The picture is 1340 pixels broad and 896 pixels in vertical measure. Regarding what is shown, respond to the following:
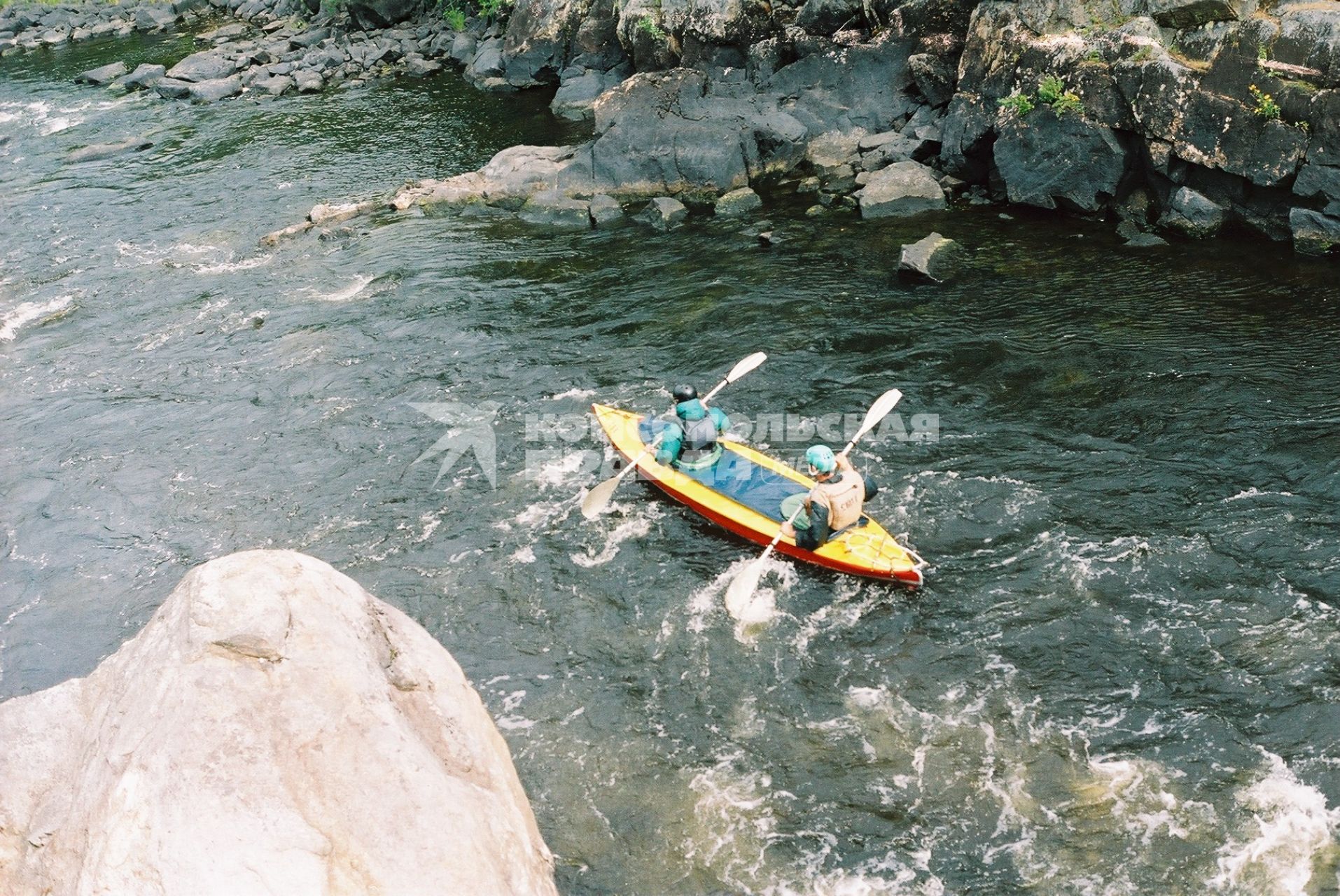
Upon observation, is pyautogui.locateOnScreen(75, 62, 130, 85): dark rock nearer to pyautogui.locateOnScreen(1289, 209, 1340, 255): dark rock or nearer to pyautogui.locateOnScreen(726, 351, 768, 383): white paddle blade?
pyautogui.locateOnScreen(726, 351, 768, 383): white paddle blade

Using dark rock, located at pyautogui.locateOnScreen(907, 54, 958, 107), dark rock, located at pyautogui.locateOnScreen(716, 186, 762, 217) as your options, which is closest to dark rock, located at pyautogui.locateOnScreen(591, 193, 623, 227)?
dark rock, located at pyautogui.locateOnScreen(716, 186, 762, 217)

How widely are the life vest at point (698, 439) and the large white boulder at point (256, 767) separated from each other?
500cm

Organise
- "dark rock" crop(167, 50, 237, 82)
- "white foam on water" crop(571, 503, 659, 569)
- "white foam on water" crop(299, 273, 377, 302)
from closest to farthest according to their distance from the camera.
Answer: "white foam on water" crop(571, 503, 659, 569) → "white foam on water" crop(299, 273, 377, 302) → "dark rock" crop(167, 50, 237, 82)

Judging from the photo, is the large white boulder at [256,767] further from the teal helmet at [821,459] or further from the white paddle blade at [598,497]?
the white paddle blade at [598,497]

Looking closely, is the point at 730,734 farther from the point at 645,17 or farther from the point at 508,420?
the point at 645,17

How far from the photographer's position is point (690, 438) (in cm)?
1064

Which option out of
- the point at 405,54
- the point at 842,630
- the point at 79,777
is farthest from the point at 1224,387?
the point at 405,54

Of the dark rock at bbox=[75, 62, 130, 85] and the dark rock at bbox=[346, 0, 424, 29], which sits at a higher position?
the dark rock at bbox=[346, 0, 424, 29]

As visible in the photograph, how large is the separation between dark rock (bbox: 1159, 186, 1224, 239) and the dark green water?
351 mm

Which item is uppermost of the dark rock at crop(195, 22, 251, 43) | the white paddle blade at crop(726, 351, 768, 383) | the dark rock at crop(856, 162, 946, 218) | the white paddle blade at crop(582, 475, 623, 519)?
the dark rock at crop(195, 22, 251, 43)

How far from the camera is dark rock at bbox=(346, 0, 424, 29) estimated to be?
3141 cm

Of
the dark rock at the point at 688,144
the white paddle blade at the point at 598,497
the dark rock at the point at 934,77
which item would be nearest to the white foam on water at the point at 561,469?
the white paddle blade at the point at 598,497

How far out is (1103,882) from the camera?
6816mm

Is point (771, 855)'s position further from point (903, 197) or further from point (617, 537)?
point (903, 197)
